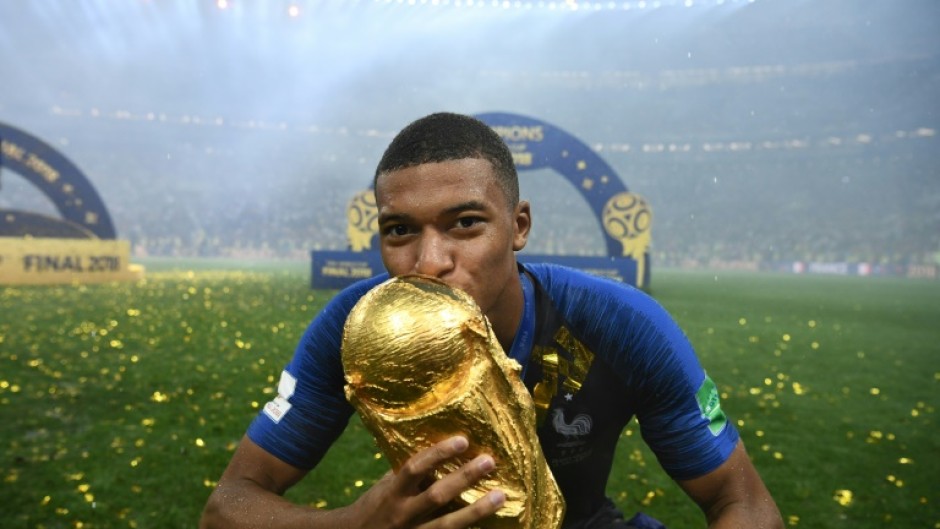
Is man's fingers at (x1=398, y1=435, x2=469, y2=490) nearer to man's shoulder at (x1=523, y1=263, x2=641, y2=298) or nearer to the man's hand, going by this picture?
the man's hand

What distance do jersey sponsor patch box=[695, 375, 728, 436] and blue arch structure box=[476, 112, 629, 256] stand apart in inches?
539

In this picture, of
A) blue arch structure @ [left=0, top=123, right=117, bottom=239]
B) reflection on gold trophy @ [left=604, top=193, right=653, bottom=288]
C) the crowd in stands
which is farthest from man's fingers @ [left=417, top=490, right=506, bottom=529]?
the crowd in stands

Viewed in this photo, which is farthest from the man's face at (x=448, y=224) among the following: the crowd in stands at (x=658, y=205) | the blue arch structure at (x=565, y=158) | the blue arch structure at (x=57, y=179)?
the crowd in stands at (x=658, y=205)

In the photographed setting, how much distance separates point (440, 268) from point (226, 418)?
3448 mm

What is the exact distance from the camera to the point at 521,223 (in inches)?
A: 51.3

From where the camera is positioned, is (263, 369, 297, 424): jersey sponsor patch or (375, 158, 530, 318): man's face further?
(263, 369, 297, 424): jersey sponsor patch

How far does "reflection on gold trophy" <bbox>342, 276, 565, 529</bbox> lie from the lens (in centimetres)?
76


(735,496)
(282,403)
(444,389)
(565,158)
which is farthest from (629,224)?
(444,389)

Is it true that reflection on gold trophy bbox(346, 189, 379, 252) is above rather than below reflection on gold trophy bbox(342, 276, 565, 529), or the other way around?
above

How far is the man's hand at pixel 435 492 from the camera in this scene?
0.73 metres

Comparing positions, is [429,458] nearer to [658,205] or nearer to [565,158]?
[565,158]

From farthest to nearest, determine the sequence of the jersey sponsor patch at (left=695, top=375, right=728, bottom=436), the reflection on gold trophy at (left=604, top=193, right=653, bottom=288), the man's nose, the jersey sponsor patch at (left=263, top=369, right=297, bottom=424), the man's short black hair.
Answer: the reflection on gold trophy at (left=604, top=193, right=653, bottom=288) < the jersey sponsor patch at (left=263, top=369, right=297, bottom=424) < the jersey sponsor patch at (left=695, top=375, right=728, bottom=436) < the man's short black hair < the man's nose

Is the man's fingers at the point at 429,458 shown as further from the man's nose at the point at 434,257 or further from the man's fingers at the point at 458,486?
the man's nose at the point at 434,257

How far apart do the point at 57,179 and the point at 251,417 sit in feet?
44.5
